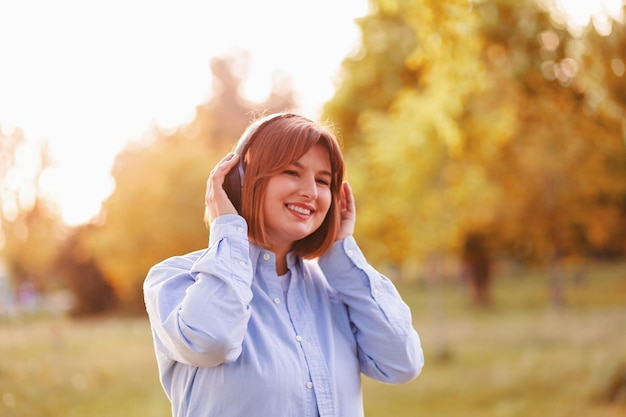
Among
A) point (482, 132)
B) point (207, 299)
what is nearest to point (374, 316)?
point (207, 299)

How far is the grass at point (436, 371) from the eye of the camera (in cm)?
725

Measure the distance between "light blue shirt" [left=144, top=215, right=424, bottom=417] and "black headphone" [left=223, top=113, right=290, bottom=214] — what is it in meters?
0.11

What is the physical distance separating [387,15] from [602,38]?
31.2 ft

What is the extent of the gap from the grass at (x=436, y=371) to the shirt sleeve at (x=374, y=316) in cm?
425

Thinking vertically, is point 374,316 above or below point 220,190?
below

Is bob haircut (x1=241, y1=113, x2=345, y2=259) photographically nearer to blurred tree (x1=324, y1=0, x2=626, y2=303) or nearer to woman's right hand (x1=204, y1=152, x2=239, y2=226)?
woman's right hand (x1=204, y1=152, x2=239, y2=226)

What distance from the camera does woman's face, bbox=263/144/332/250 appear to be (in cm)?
209

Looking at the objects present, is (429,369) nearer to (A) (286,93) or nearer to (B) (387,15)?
(B) (387,15)

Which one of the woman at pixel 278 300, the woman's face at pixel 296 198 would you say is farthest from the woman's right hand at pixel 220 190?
the woman's face at pixel 296 198

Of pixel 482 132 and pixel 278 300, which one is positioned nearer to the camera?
pixel 278 300

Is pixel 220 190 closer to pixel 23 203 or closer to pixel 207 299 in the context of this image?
pixel 207 299

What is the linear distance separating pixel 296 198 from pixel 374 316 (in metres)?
0.40

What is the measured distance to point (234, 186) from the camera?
2.14 metres

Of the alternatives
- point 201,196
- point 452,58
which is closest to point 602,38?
point 452,58
